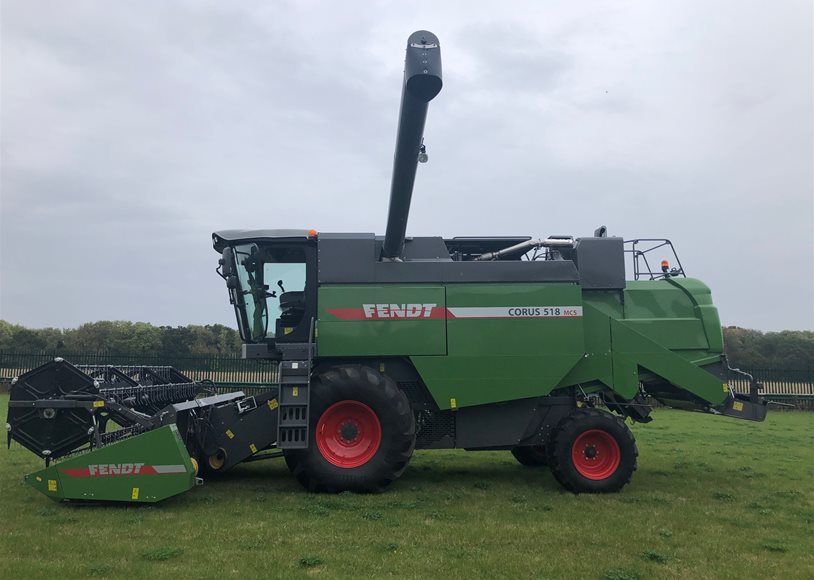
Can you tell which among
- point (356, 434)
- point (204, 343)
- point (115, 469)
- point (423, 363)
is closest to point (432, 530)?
point (356, 434)

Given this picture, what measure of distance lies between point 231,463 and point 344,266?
287 cm

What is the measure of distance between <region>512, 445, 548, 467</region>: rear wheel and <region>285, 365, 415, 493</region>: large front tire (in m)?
2.88

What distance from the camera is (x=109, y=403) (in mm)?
6414

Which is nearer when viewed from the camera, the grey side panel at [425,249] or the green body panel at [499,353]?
the green body panel at [499,353]

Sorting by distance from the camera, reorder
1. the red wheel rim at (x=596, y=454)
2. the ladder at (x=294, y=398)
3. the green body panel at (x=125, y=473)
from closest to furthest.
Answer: the green body panel at (x=125, y=473) < the ladder at (x=294, y=398) < the red wheel rim at (x=596, y=454)

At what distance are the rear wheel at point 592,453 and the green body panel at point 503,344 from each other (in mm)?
544

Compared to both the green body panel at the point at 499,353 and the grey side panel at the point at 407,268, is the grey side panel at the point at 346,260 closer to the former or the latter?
the grey side panel at the point at 407,268

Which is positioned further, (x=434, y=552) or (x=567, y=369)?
(x=567, y=369)

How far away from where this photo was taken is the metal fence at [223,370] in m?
21.9

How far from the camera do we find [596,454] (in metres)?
7.30

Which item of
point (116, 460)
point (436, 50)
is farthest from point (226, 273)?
point (436, 50)

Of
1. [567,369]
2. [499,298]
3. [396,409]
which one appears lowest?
[396,409]

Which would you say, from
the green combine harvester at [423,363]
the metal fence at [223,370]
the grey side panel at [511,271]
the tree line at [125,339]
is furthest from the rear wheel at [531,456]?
the tree line at [125,339]

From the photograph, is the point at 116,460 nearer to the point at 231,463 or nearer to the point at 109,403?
the point at 109,403
